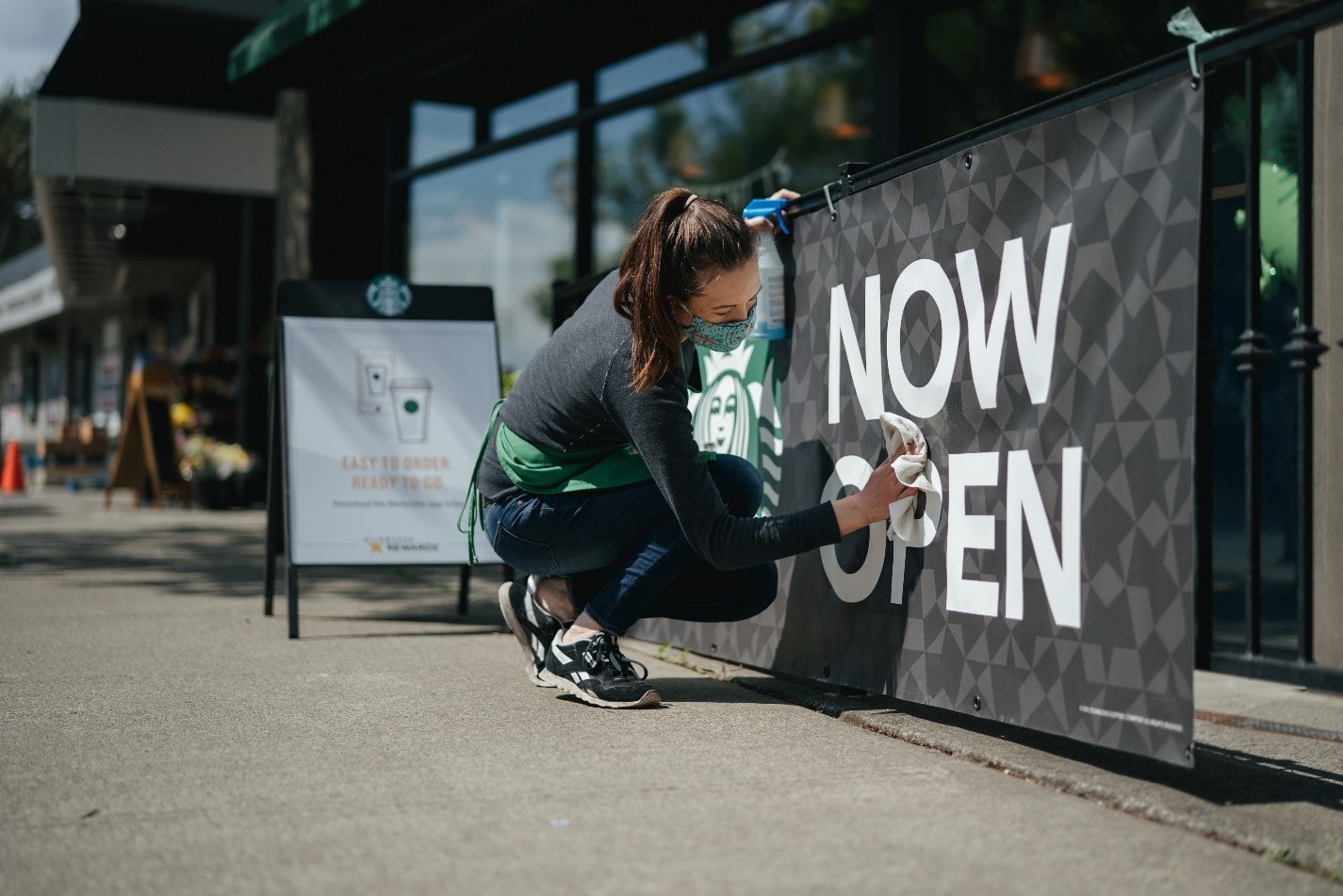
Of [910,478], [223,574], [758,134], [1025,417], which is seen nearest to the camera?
[1025,417]

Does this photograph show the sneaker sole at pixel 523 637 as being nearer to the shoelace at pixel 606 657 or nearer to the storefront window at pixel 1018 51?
the shoelace at pixel 606 657

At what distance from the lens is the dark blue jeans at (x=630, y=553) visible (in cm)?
346

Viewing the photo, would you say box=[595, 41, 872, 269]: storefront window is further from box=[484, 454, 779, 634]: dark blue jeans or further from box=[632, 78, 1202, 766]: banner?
box=[632, 78, 1202, 766]: banner

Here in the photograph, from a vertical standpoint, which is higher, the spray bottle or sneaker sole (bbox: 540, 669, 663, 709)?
the spray bottle

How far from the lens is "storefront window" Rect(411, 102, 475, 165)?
9.40m

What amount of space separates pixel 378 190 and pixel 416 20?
1856mm

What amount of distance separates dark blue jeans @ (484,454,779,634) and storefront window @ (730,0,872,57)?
3.57 m

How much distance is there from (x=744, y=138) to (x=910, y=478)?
450 centimetres

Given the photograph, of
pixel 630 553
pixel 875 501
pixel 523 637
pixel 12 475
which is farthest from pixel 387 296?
pixel 12 475

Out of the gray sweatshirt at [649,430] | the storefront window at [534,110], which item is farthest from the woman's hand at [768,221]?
the storefront window at [534,110]

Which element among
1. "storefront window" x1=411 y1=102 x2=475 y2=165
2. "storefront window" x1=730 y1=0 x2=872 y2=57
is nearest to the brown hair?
"storefront window" x1=730 y1=0 x2=872 y2=57

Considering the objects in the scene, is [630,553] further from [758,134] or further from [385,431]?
[758,134]

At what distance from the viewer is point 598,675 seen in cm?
342

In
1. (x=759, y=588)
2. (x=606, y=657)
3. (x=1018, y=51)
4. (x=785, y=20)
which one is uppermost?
(x=785, y=20)
